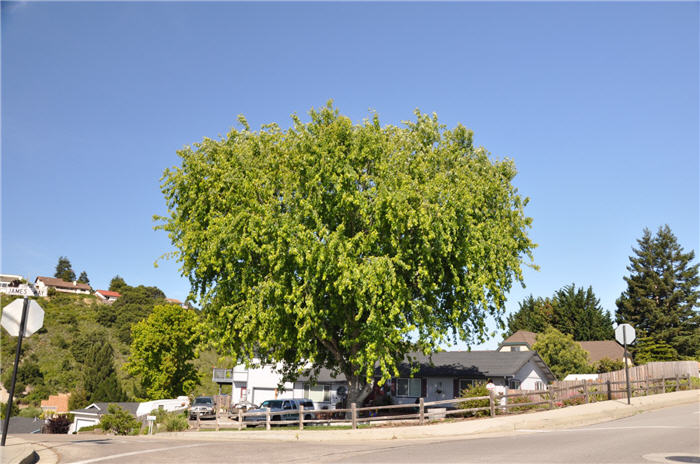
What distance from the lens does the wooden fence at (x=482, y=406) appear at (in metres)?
23.4

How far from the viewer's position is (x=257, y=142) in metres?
27.1

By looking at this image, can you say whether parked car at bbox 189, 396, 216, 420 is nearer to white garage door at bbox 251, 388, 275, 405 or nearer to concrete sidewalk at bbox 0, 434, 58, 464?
white garage door at bbox 251, 388, 275, 405

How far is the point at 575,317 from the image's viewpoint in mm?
84375

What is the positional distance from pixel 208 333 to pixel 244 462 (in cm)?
1535

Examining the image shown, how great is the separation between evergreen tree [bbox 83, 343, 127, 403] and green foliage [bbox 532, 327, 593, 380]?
60.3 metres

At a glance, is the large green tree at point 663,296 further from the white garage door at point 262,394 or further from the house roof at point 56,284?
the house roof at point 56,284

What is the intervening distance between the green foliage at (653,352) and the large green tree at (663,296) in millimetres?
1114

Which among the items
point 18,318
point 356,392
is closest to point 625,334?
point 356,392

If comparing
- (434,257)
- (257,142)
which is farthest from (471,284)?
(257,142)

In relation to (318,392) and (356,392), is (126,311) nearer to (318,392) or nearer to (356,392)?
(318,392)

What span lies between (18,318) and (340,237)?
1336 centimetres

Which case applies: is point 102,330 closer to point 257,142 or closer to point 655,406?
point 257,142

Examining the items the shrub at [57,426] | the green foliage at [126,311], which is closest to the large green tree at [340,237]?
the shrub at [57,426]

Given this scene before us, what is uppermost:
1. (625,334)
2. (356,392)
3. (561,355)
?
(625,334)
